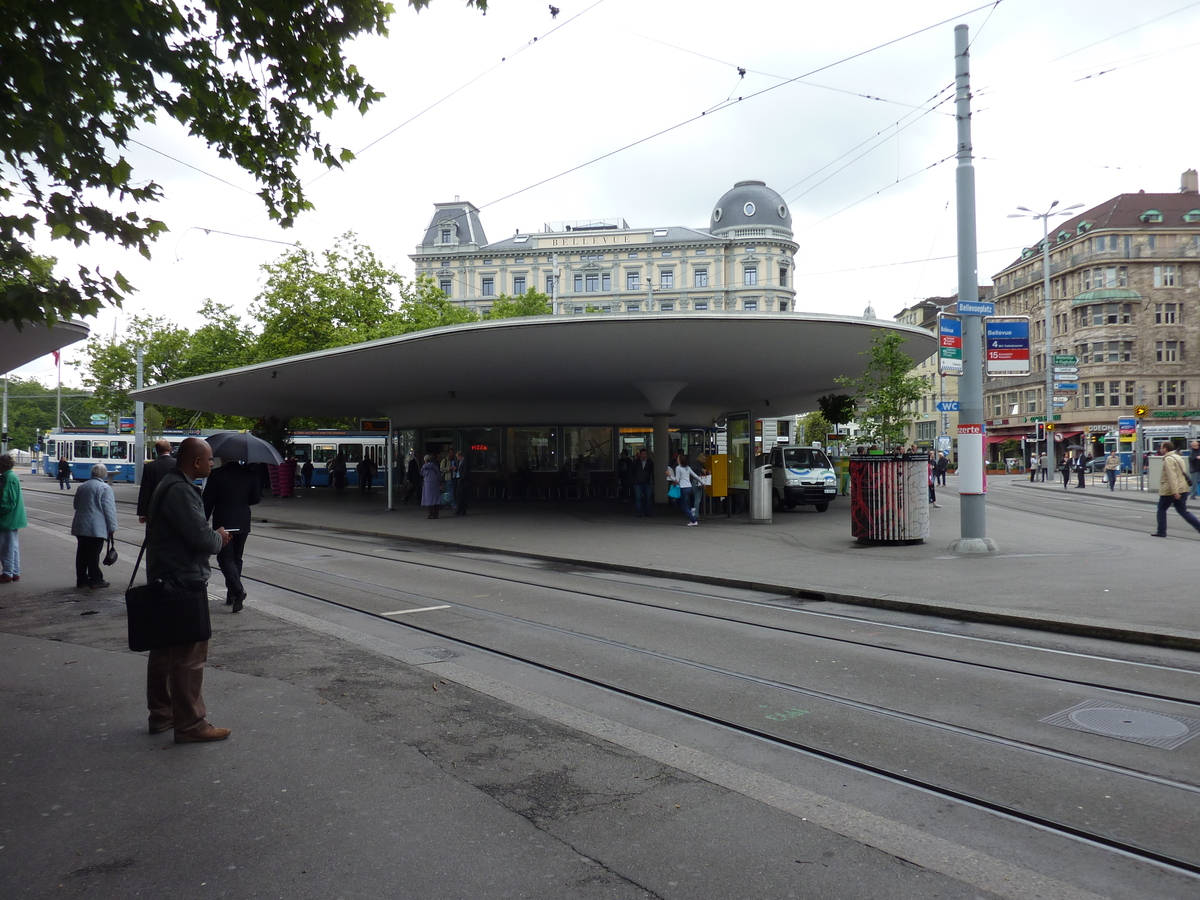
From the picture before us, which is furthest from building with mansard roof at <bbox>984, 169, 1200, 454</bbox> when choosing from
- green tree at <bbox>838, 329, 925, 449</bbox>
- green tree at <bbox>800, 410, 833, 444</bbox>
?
green tree at <bbox>838, 329, 925, 449</bbox>

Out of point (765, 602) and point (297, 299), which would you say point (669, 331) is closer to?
point (765, 602)

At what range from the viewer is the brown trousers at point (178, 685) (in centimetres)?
505

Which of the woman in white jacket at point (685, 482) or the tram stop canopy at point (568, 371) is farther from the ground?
the tram stop canopy at point (568, 371)

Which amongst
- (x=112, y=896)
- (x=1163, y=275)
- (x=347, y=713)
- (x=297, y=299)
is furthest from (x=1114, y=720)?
(x=1163, y=275)

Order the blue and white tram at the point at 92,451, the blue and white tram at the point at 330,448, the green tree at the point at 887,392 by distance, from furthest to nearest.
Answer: the blue and white tram at the point at 92,451, the blue and white tram at the point at 330,448, the green tree at the point at 887,392

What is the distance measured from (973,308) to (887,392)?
2.43 m

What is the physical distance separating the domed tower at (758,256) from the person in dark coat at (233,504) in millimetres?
71988

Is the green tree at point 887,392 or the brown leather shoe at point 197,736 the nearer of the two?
the brown leather shoe at point 197,736

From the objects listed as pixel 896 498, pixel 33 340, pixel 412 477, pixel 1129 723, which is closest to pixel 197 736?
pixel 1129 723

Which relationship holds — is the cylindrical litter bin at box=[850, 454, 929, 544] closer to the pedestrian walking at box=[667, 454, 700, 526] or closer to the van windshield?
the pedestrian walking at box=[667, 454, 700, 526]

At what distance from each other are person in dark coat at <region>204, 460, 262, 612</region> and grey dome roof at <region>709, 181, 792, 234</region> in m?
75.9

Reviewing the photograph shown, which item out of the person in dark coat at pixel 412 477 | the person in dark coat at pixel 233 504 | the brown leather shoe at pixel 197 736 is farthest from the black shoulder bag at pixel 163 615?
the person in dark coat at pixel 412 477

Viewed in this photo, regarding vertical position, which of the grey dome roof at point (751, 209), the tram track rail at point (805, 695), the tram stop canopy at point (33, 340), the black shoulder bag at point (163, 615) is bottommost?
the tram track rail at point (805, 695)

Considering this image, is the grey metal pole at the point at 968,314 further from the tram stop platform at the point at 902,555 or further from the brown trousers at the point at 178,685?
the brown trousers at the point at 178,685
